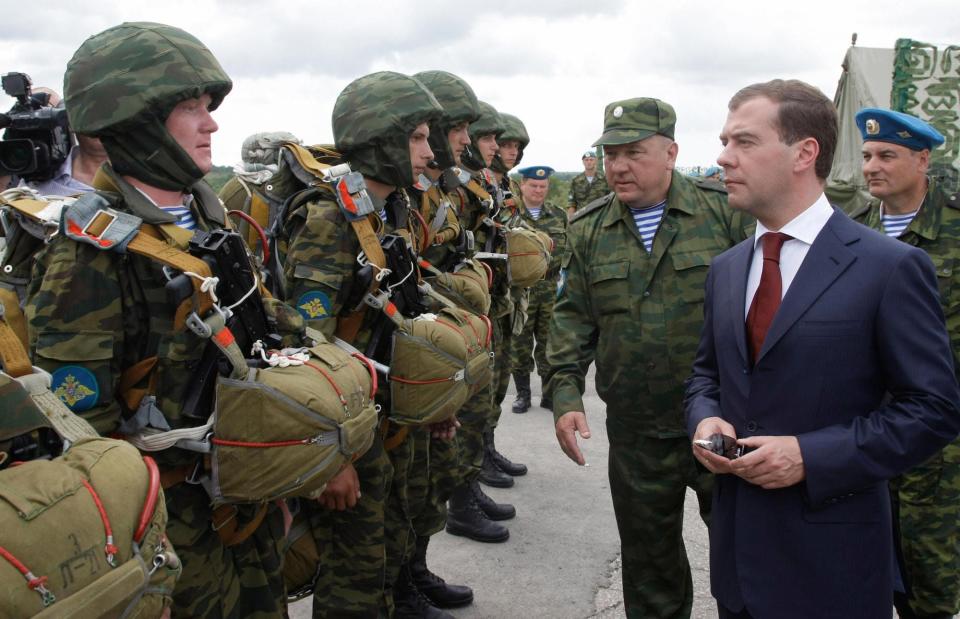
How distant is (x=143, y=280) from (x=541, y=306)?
6.06m

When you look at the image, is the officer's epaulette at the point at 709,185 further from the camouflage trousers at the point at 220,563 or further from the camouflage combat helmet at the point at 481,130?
the camouflage combat helmet at the point at 481,130

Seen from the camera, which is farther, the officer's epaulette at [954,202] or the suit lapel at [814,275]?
the officer's epaulette at [954,202]

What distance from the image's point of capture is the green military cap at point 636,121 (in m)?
3.23

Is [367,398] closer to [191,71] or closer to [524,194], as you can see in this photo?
[191,71]

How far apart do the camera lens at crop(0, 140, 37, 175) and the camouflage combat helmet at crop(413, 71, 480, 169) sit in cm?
229

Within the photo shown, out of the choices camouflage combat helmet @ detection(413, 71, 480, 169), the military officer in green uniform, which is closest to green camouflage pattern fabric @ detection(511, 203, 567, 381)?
the military officer in green uniform

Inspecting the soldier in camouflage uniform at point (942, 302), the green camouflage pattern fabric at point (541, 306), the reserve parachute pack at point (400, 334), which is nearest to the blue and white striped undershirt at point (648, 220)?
the reserve parachute pack at point (400, 334)

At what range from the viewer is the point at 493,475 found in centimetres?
585

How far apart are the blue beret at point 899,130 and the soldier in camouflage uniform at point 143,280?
3192 mm

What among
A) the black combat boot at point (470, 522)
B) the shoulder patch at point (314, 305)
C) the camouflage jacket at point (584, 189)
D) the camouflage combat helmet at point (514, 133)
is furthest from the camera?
the camouflage jacket at point (584, 189)

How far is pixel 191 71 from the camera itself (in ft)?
7.22

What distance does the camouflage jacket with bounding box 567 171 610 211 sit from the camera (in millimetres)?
12664

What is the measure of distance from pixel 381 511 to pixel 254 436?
1200 mm

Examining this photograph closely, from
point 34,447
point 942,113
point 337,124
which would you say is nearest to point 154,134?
point 34,447
